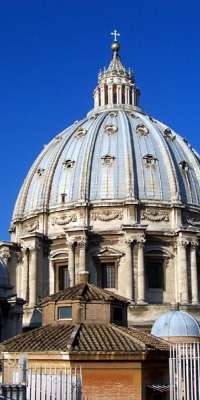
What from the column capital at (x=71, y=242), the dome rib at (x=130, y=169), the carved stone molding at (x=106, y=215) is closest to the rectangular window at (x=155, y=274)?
the carved stone molding at (x=106, y=215)

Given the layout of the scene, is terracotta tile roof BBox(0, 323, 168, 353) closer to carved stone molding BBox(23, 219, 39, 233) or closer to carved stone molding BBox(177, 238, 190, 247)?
carved stone molding BBox(177, 238, 190, 247)

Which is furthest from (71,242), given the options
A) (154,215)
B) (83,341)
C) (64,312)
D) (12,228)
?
(83,341)

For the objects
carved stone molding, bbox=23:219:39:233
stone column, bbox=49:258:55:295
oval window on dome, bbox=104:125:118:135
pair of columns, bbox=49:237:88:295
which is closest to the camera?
pair of columns, bbox=49:237:88:295

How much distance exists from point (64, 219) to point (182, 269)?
1082 cm

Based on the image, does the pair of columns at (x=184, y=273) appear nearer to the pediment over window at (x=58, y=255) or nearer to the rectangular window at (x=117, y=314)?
the pediment over window at (x=58, y=255)

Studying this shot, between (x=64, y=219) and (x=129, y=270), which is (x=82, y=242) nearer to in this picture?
(x=129, y=270)

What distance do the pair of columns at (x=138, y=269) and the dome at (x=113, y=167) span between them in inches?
179

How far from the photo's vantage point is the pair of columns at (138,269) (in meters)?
54.4

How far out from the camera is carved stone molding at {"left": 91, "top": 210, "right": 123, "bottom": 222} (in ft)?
190

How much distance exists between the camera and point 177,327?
41.2 meters

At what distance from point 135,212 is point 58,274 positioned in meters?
8.03

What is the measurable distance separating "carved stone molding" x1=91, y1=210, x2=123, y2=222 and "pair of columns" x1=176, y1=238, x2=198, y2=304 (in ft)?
17.7

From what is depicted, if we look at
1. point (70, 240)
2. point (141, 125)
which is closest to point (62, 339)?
point (70, 240)

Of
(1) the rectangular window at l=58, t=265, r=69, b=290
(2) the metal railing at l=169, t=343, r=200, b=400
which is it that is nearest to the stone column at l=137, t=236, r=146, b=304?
(1) the rectangular window at l=58, t=265, r=69, b=290
